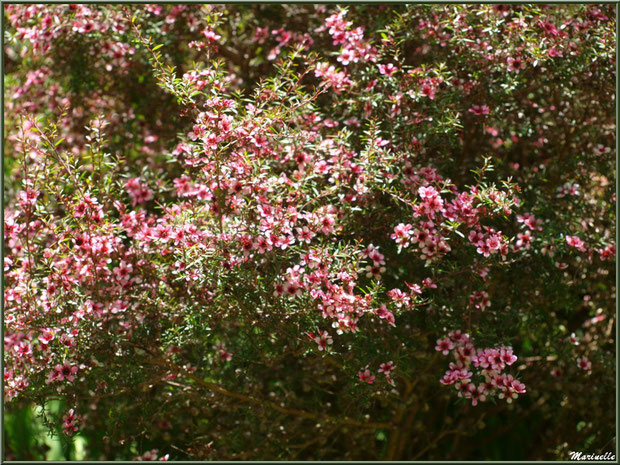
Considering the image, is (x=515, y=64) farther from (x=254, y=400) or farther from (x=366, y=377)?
(x=254, y=400)

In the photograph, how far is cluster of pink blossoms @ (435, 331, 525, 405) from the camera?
8.09 ft

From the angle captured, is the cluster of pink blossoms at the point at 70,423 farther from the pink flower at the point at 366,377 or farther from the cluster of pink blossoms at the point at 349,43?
the cluster of pink blossoms at the point at 349,43

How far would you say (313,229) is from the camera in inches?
98.7

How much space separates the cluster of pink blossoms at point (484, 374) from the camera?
97.0 inches

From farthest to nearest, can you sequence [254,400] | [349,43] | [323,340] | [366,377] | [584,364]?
[584,364] → [349,43] → [254,400] → [366,377] → [323,340]

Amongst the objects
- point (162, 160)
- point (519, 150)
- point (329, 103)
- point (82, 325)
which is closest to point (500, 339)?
point (519, 150)

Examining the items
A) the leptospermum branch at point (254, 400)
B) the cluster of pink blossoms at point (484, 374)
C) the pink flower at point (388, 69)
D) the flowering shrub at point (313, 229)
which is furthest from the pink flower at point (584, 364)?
the pink flower at point (388, 69)

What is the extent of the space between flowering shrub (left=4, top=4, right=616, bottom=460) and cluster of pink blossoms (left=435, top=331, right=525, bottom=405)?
0.01 meters

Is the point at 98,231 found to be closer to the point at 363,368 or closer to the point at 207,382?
the point at 207,382

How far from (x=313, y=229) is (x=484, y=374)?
2.78 ft

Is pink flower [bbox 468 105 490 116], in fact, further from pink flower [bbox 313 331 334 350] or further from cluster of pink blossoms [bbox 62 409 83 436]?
cluster of pink blossoms [bbox 62 409 83 436]

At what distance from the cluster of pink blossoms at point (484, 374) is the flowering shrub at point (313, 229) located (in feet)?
0.04

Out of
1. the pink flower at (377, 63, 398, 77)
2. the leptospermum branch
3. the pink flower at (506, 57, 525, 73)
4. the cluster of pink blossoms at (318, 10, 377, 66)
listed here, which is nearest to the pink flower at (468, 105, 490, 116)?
the pink flower at (506, 57, 525, 73)

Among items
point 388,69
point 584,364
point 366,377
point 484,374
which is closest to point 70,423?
point 366,377
